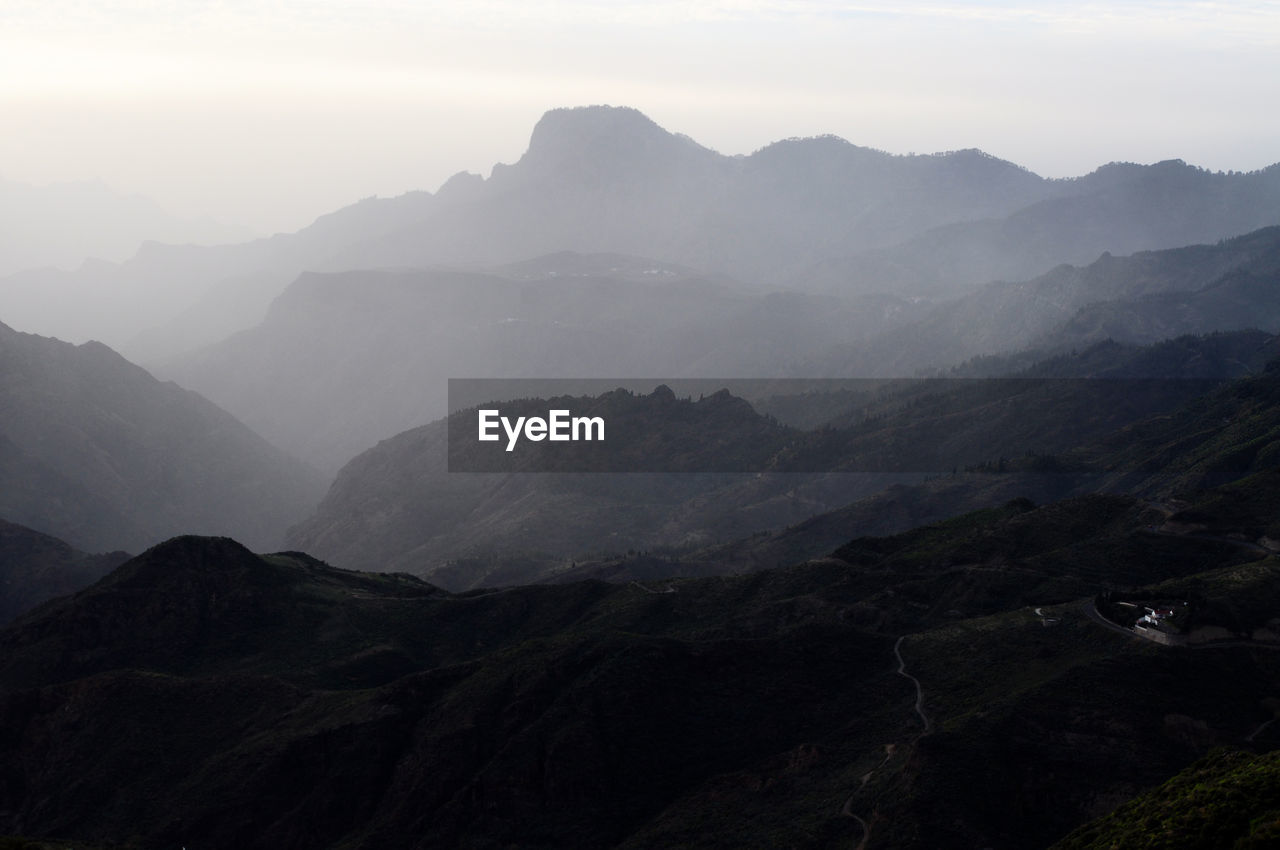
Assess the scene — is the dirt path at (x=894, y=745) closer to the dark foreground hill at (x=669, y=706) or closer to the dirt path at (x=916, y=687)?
the dirt path at (x=916, y=687)

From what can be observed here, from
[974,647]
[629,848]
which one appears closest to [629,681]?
[629,848]

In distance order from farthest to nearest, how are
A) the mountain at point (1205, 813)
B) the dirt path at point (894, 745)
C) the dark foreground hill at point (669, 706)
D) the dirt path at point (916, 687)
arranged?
the dirt path at point (916, 687) → the dark foreground hill at point (669, 706) → the dirt path at point (894, 745) → the mountain at point (1205, 813)

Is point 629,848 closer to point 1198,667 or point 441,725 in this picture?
point 441,725

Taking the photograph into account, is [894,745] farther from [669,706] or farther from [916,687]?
[669,706]

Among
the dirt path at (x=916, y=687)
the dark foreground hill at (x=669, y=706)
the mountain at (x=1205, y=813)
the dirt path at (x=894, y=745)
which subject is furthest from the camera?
the dirt path at (x=916, y=687)

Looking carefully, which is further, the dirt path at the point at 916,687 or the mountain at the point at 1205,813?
the dirt path at the point at 916,687

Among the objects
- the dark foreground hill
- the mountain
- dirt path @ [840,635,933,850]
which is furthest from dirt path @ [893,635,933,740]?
the mountain

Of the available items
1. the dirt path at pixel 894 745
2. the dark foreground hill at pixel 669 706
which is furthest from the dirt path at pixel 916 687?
the dark foreground hill at pixel 669 706

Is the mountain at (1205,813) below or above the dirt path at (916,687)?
above
